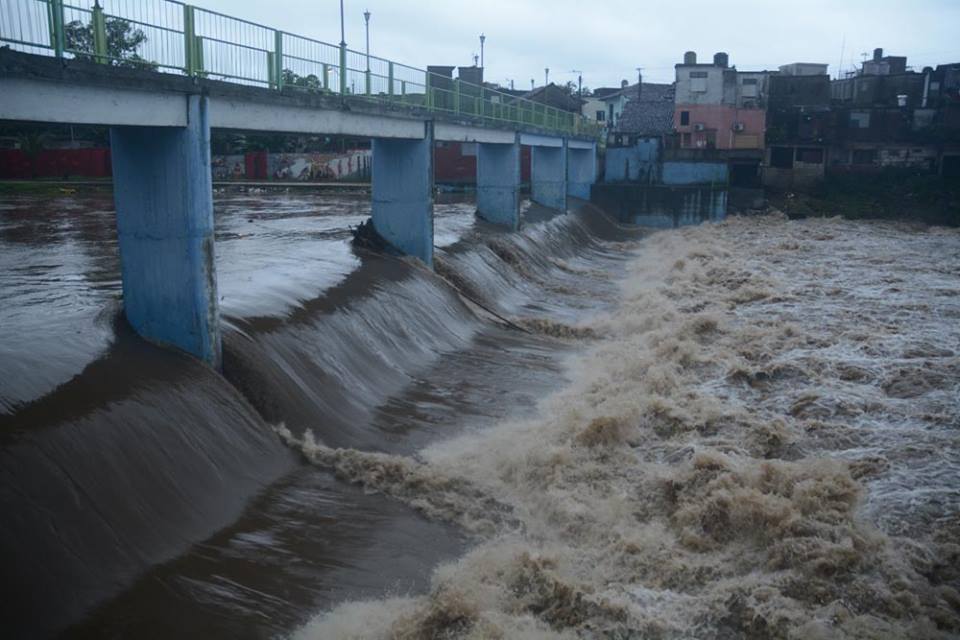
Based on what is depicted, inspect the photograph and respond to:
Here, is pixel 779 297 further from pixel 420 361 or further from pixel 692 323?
pixel 420 361

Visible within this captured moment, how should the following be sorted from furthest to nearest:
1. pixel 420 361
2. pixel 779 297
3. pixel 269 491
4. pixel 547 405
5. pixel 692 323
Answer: pixel 779 297 < pixel 692 323 < pixel 420 361 < pixel 547 405 < pixel 269 491

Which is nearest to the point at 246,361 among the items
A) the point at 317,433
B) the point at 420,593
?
the point at 317,433

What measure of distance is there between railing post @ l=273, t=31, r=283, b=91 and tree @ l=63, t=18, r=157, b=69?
3456mm

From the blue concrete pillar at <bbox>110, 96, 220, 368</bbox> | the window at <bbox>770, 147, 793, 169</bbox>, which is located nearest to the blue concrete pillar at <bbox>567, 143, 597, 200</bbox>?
the window at <bbox>770, 147, 793, 169</bbox>

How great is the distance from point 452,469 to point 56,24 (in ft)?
22.5

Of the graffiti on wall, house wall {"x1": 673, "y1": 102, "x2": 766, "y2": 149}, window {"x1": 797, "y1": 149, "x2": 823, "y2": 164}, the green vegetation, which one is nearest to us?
the green vegetation

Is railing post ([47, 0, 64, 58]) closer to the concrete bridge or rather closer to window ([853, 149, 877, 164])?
the concrete bridge

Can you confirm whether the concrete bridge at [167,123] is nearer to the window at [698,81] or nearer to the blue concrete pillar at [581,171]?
the blue concrete pillar at [581,171]

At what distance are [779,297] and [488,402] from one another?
11850 millimetres

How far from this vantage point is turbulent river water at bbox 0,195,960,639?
7855 mm

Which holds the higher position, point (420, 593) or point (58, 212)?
point (58, 212)

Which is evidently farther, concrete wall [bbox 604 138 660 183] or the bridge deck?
concrete wall [bbox 604 138 660 183]

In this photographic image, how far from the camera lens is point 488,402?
47.3ft

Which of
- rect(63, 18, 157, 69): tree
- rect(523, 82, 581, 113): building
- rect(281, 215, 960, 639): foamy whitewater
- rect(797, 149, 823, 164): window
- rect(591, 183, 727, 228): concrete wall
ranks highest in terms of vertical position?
rect(523, 82, 581, 113): building
